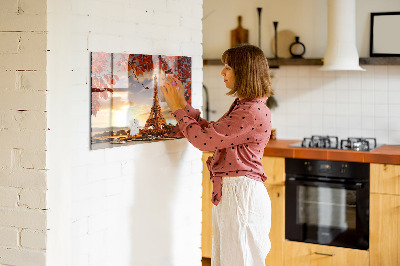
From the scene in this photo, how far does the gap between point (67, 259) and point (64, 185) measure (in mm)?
307

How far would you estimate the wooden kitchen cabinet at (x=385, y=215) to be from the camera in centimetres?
401

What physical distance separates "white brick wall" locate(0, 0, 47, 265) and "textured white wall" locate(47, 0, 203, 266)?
1.5 inches

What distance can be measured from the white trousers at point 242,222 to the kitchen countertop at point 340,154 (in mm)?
1446

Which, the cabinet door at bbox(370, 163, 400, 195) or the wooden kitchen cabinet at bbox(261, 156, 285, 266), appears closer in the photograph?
the cabinet door at bbox(370, 163, 400, 195)

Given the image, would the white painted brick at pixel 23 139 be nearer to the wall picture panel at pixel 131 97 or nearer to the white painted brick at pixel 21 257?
the wall picture panel at pixel 131 97

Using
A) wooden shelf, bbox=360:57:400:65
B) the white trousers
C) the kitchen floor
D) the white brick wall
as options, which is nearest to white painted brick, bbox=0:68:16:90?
the white brick wall

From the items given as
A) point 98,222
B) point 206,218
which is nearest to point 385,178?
point 206,218

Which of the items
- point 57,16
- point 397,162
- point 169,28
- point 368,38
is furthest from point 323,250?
point 57,16

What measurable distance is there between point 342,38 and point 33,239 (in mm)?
3006

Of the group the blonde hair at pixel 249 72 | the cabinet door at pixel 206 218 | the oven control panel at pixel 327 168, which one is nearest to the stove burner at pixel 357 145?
the oven control panel at pixel 327 168

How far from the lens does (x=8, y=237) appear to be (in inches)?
93.6

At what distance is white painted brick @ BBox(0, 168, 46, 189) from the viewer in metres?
2.30

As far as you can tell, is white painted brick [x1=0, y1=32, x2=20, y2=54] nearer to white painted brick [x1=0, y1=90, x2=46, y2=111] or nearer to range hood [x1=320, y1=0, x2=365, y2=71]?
white painted brick [x1=0, y1=90, x2=46, y2=111]

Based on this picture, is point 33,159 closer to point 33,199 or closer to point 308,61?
point 33,199
